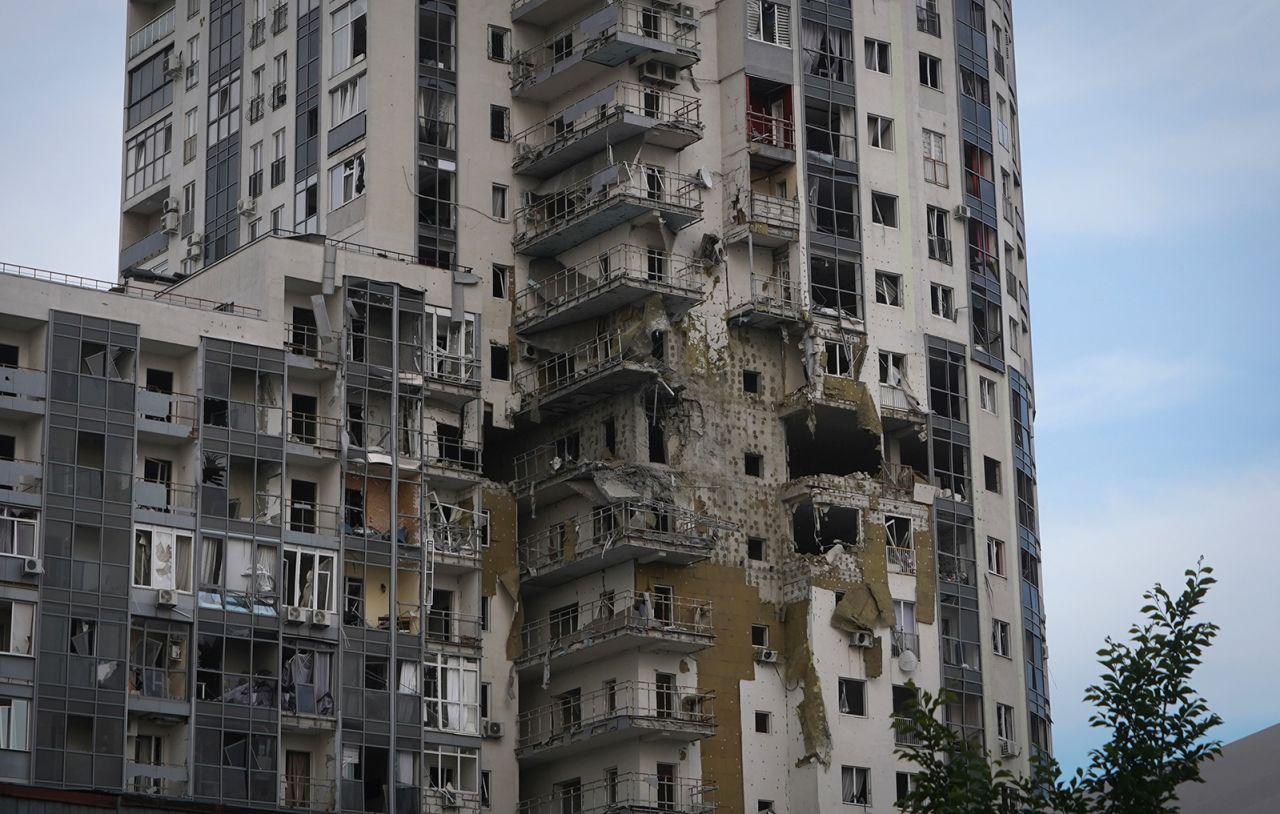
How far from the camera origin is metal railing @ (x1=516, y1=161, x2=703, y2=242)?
98.8m

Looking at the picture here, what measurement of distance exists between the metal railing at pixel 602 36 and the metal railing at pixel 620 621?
896 inches

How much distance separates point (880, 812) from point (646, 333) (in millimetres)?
20693

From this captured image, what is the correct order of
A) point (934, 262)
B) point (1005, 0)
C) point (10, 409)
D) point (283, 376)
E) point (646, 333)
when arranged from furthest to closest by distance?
point (1005, 0) → point (934, 262) → point (646, 333) → point (283, 376) → point (10, 409)

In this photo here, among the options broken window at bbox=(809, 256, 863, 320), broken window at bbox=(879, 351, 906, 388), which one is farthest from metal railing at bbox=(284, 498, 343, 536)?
broken window at bbox=(879, 351, 906, 388)

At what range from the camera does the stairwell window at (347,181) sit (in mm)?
99438

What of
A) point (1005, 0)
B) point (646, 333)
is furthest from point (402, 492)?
point (1005, 0)

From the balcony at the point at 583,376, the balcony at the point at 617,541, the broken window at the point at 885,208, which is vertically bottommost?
the balcony at the point at 617,541

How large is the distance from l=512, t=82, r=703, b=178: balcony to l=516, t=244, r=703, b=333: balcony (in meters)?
4.48

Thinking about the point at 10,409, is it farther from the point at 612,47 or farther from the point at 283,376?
the point at 612,47

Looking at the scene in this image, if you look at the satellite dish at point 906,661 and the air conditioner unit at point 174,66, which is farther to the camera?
the air conditioner unit at point 174,66

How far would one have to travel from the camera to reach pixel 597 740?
304ft

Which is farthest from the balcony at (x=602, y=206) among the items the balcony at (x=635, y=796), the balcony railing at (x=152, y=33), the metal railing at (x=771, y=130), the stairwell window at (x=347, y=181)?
the balcony railing at (x=152, y=33)

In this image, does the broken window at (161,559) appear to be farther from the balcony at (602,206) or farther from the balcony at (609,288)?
the balcony at (602,206)

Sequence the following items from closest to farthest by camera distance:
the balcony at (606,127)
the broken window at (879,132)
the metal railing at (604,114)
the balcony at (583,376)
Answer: the balcony at (583,376), the balcony at (606,127), the metal railing at (604,114), the broken window at (879,132)
